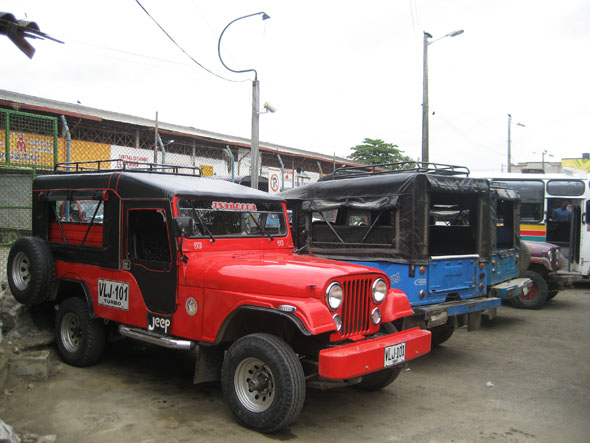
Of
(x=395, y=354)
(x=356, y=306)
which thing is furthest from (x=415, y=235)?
(x=395, y=354)

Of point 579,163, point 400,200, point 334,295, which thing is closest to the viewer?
point 334,295

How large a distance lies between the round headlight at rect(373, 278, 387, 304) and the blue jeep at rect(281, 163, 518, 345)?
1.18 meters

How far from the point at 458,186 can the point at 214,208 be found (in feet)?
11.2

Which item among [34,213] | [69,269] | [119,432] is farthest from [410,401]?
[34,213]

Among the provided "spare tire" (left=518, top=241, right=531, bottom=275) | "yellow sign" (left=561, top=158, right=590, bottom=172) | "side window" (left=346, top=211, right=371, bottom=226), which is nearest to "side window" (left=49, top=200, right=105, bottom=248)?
"side window" (left=346, top=211, right=371, bottom=226)

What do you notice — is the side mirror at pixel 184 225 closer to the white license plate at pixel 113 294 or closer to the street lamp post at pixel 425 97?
the white license plate at pixel 113 294

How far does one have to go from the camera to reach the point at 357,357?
3.99 m

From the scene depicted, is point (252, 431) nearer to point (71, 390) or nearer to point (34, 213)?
point (71, 390)

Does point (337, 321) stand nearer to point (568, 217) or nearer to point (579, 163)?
point (568, 217)

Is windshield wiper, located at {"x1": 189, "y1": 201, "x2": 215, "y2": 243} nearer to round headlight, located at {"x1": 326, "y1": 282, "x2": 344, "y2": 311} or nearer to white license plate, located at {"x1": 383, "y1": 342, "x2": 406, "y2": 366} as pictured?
round headlight, located at {"x1": 326, "y1": 282, "x2": 344, "y2": 311}

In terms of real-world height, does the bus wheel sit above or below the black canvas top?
below

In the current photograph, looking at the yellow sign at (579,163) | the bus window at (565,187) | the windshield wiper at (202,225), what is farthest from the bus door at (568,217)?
the yellow sign at (579,163)

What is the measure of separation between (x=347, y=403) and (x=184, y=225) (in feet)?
7.53

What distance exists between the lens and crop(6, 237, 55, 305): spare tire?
19.9 feet
